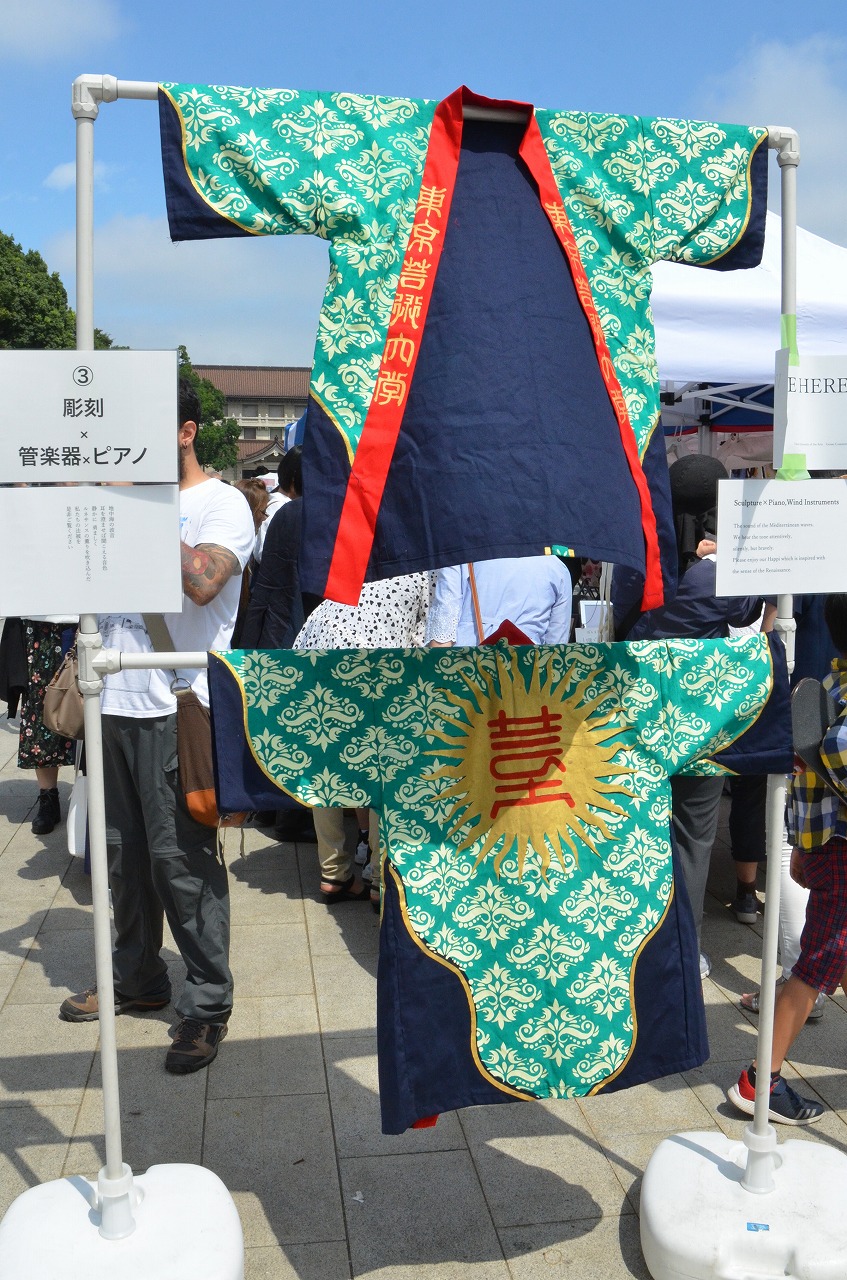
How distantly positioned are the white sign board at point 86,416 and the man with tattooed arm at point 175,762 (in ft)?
3.19

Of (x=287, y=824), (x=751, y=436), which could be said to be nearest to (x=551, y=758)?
(x=287, y=824)

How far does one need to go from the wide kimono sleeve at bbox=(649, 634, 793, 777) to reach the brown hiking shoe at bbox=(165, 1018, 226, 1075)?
172 centimetres

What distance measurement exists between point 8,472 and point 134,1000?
209 centimetres

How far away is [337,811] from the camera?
4410 millimetres

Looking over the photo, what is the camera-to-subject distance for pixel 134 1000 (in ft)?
11.5

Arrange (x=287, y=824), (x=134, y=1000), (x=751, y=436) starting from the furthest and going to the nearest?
(x=751, y=436)
(x=287, y=824)
(x=134, y=1000)

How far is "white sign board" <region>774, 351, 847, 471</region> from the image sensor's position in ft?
7.44

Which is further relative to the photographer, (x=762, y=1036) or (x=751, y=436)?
(x=751, y=436)

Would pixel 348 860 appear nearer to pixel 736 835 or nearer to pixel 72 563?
pixel 736 835

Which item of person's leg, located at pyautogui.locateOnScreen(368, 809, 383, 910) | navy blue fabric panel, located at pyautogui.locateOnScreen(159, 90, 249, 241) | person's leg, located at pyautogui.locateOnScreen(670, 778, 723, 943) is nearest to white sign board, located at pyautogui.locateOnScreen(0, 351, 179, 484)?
navy blue fabric panel, located at pyautogui.locateOnScreen(159, 90, 249, 241)

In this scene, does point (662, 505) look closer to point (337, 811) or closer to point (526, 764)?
point (526, 764)

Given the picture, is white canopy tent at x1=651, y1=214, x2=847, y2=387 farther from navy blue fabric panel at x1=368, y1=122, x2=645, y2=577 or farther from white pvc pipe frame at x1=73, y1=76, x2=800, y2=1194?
navy blue fabric panel at x1=368, y1=122, x2=645, y2=577

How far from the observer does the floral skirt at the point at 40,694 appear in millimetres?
5133

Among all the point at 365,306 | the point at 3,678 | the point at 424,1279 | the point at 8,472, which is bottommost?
the point at 424,1279
